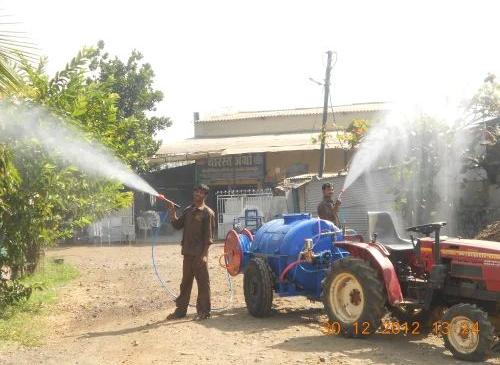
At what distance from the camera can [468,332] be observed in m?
6.54

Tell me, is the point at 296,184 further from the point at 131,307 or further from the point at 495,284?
the point at 495,284

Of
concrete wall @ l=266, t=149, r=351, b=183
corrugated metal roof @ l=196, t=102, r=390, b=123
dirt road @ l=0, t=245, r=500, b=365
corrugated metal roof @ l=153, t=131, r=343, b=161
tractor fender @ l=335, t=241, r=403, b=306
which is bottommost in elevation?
dirt road @ l=0, t=245, r=500, b=365

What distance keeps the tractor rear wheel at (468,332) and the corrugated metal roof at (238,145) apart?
1998cm

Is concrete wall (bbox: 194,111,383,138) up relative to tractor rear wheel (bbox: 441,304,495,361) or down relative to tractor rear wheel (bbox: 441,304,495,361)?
up

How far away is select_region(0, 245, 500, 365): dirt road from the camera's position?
23.0 feet

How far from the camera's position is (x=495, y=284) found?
22.1ft

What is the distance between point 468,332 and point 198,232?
13.8 feet

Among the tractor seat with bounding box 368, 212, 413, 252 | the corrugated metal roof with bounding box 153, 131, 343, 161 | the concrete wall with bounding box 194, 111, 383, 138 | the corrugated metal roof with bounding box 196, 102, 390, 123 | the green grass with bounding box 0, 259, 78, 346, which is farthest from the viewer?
the corrugated metal roof with bounding box 196, 102, 390, 123

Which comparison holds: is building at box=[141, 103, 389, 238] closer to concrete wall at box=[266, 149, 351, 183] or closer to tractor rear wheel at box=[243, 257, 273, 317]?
concrete wall at box=[266, 149, 351, 183]

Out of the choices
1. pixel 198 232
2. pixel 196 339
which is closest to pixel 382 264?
pixel 196 339

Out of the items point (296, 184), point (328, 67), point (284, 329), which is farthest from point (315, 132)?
point (284, 329)

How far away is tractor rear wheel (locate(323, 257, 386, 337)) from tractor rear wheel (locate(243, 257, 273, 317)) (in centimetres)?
127

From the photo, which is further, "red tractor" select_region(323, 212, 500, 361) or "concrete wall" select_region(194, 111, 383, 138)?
"concrete wall" select_region(194, 111, 383, 138)
